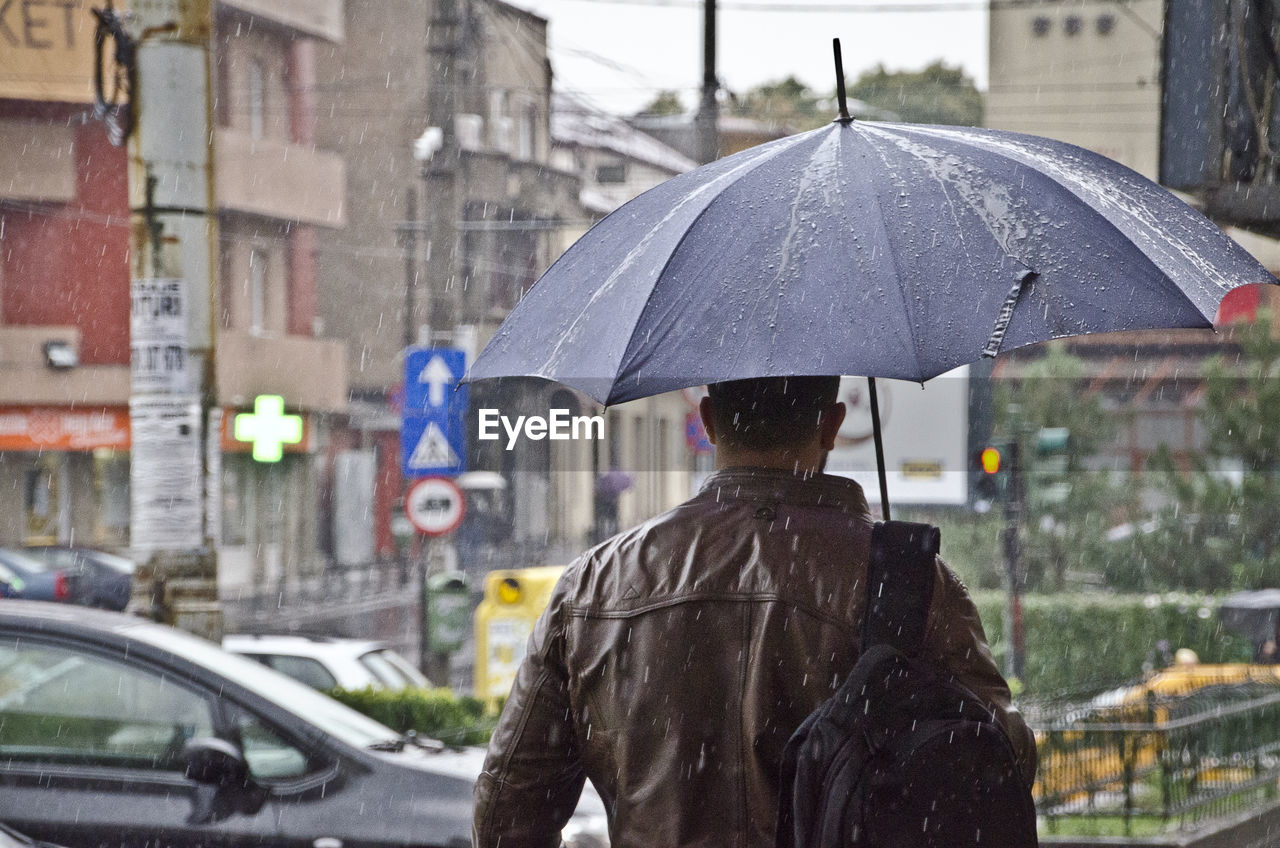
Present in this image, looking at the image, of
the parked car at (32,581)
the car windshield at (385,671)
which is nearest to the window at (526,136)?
the parked car at (32,581)

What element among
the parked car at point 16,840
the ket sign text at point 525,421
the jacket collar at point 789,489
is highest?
the jacket collar at point 789,489

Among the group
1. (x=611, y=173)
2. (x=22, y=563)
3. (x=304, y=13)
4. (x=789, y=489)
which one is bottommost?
(x=22, y=563)

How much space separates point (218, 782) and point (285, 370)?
2519 cm

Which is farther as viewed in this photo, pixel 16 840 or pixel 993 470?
pixel 993 470

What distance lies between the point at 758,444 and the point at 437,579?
1083 centimetres

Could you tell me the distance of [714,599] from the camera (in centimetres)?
195

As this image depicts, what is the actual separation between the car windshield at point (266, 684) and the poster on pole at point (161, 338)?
205 centimetres

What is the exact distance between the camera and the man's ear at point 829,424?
2.08 m

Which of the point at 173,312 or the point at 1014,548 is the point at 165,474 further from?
the point at 1014,548

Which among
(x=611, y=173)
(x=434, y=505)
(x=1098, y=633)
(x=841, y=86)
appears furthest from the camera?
(x=611, y=173)

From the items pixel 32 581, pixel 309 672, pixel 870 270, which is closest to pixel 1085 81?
pixel 32 581

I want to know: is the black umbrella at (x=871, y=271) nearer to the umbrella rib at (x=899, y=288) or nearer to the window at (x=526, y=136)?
the umbrella rib at (x=899, y=288)

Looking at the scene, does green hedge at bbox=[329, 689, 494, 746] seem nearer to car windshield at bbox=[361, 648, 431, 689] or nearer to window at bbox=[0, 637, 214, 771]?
car windshield at bbox=[361, 648, 431, 689]

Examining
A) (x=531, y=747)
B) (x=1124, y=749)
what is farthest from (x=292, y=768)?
(x=1124, y=749)
